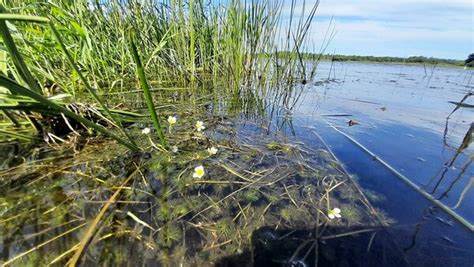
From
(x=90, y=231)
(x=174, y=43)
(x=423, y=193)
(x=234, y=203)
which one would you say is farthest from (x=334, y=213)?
(x=174, y=43)

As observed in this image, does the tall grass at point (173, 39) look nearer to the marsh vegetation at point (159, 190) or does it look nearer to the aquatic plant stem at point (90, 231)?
the marsh vegetation at point (159, 190)

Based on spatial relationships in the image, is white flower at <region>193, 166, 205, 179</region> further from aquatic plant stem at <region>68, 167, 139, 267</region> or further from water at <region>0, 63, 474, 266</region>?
aquatic plant stem at <region>68, 167, 139, 267</region>

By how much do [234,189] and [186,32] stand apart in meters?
3.37

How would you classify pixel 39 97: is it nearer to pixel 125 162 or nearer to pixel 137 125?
pixel 125 162

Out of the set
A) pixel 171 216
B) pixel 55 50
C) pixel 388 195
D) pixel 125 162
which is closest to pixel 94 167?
pixel 125 162

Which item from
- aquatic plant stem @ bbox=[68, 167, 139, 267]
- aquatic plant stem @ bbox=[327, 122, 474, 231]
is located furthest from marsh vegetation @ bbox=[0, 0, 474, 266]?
aquatic plant stem @ bbox=[327, 122, 474, 231]

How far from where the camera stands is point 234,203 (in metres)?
1.24

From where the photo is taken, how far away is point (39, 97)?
0.92 m

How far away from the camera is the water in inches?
38.6

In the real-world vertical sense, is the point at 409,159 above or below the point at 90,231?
below

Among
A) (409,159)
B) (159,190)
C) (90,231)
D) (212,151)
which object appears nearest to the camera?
(90,231)

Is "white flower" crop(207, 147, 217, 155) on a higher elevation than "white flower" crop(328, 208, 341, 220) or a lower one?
higher

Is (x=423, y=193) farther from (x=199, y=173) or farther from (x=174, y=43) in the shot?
(x=174, y=43)

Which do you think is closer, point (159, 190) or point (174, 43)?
point (159, 190)
